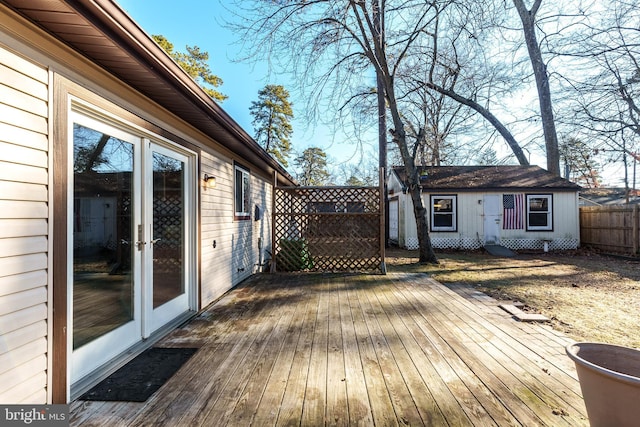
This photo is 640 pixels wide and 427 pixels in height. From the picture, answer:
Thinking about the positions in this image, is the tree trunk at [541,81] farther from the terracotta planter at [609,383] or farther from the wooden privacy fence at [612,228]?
the terracotta planter at [609,383]

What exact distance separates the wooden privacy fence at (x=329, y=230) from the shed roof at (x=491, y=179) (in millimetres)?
5416

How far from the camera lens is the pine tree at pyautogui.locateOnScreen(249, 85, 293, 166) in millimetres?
22453

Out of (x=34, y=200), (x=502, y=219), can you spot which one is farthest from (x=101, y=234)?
(x=502, y=219)

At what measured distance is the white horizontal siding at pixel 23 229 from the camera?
1599 mm

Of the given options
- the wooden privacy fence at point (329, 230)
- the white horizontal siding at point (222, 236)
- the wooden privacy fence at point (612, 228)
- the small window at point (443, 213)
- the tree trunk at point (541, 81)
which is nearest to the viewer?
the white horizontal siding at point (222, 236)

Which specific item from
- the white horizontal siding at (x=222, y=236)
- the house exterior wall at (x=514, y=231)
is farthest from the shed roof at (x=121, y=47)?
the house exterior wall at (x=514, y=231)

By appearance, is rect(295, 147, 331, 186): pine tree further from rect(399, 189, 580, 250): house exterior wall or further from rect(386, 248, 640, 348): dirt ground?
rect(386, 248, 640, 348): dirt ground

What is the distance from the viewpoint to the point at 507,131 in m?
11.1

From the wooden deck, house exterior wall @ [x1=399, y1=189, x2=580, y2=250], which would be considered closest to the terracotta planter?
the wooden deck

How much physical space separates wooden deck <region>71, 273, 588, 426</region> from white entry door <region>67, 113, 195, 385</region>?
39 centimetres

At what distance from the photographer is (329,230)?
21.9ft

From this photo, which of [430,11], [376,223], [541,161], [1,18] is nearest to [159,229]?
[1,18]

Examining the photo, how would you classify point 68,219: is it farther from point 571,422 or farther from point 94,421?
point 571,422

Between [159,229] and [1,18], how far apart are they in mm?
2005
